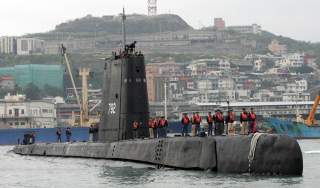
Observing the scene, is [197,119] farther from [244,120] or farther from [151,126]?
[151,126]

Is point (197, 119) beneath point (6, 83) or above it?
beneath


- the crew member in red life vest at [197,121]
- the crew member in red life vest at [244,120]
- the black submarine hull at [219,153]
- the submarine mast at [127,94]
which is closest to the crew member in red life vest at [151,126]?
the submarine mast at [127,94]

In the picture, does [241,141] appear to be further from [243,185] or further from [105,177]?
[105,177]

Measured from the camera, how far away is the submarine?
77.7 ft

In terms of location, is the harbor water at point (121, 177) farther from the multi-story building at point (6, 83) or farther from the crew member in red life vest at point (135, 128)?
the multi-story building at point (6, 83)

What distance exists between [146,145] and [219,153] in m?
4.68

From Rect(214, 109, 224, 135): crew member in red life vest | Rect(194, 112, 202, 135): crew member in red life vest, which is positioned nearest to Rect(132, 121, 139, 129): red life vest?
Rect(194, 112, 202, 135): crew member in red life vest

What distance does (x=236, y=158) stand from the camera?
24438 millimetres

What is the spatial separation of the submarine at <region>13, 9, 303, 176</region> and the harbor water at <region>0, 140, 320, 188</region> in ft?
1.22

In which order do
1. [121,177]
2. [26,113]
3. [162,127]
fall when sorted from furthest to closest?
[26,113] < [162,127] < [121,177]

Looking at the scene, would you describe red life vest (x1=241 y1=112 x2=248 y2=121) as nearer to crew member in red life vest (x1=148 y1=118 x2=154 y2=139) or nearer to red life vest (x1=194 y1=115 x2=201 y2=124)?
red life vest (x1=194 y1=115 x2=201 y2=124)

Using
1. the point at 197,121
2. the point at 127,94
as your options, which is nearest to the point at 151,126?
the point at 127,94

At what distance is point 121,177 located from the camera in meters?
25.7

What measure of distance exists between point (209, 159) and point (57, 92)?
17404cm
